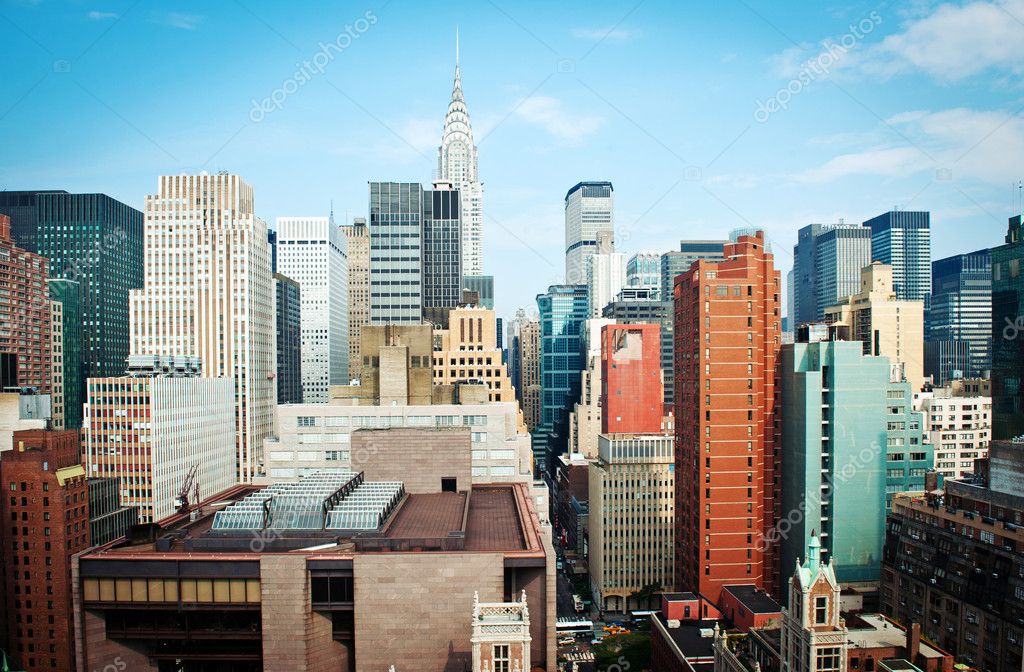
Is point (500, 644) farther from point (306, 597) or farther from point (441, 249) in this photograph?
point (441, 249)

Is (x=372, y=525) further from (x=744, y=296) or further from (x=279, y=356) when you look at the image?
(x=279, y=356)

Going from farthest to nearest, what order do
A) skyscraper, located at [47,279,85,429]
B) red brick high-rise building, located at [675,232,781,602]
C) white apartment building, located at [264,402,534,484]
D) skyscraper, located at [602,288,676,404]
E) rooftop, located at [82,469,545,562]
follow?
skyscraper, located at [602,288,676,404] → skyscraper, located at [47,279,85,429] → red brick high-rise building, located at [675,232,781,602] → white apartment building, located at [264,402,534,484] → rooftop, located at [82,469,545,562]

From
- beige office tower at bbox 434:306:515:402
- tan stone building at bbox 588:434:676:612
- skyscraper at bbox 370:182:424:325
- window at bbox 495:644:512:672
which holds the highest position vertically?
skyscraper at bbox 370:182:424:325

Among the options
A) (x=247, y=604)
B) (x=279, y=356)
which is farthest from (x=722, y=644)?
(x=279, y=356)

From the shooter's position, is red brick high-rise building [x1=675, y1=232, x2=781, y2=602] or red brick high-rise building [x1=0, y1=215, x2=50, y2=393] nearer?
red brick high-rise building [x1=675, y1=232, x2=781, y2=602]

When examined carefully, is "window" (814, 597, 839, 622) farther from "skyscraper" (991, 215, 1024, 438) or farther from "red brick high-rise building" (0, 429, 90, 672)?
"skyscraper" (991, 215, 1024, 438)

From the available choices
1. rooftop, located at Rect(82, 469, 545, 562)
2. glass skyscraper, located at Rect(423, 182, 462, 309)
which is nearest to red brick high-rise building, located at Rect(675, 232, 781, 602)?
rooftop, located at Rect(82, 469, 545, 562)

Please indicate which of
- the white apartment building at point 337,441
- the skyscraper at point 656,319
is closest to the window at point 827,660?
the white apartment building at point 337,441
